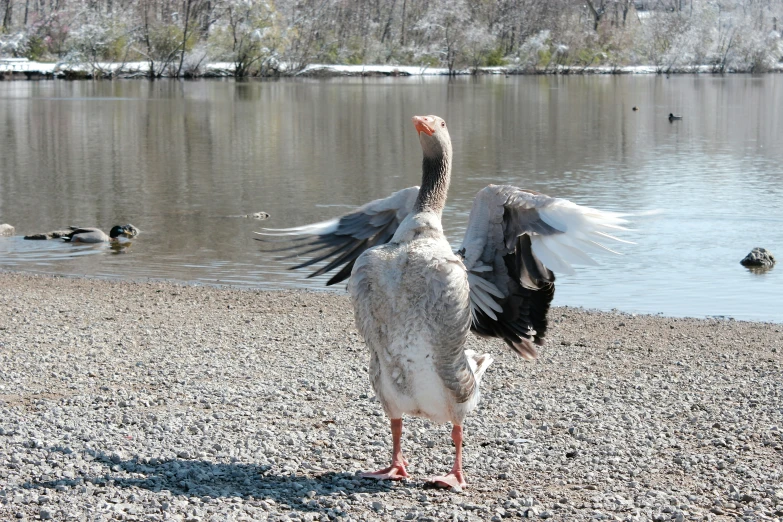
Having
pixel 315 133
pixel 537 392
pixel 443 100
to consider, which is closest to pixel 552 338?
pixel 537 392

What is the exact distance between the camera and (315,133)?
42.9 meters

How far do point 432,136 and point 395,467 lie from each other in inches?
80.4

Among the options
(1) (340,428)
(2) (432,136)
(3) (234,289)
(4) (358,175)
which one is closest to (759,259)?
(3) (234,289)

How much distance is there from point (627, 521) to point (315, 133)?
38.4 metres

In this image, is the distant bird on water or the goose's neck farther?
the distant bird on water

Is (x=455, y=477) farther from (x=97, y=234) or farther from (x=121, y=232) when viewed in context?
(x=121, y=232)

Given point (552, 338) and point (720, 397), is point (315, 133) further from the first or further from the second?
point (720, 397)

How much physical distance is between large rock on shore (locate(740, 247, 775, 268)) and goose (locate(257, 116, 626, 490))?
12002 millimetres

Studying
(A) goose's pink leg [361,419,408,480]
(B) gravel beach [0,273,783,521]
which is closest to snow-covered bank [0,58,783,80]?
(B) gravel beach [0,273,783,521]

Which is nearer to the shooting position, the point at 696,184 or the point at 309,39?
the point at 696,184

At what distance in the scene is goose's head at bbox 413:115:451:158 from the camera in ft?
19.0

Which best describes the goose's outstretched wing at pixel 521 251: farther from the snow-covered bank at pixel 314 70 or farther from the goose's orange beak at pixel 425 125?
the snow-covered bank at pixel 314 70

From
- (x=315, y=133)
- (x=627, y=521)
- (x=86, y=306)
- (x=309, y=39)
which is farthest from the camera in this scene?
(x=309, y=39)

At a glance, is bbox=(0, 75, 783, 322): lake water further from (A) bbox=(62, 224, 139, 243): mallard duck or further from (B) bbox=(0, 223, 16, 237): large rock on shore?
(B) bbox=(0, 223, 16, 237): large rock on shore
